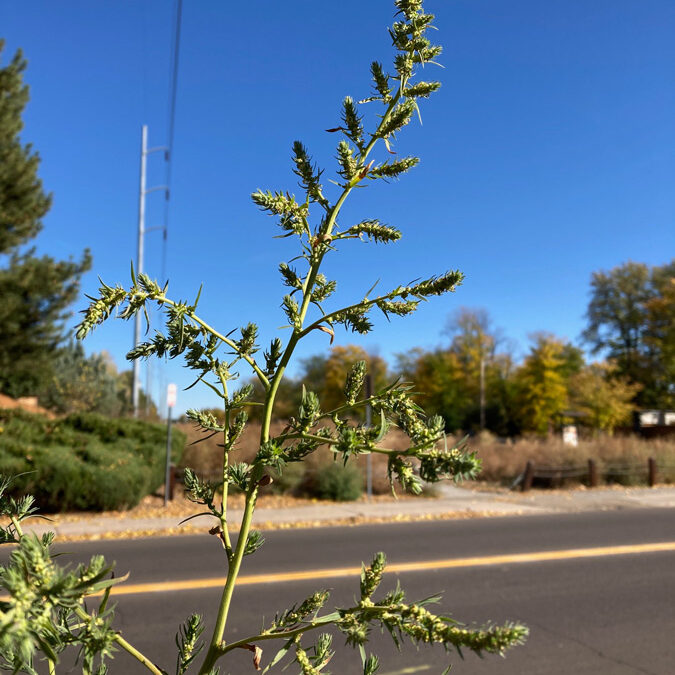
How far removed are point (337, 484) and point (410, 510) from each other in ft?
6.54

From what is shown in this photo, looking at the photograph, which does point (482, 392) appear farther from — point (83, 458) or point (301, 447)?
point (301, 447)

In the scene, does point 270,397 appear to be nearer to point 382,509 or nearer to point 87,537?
point 87,537

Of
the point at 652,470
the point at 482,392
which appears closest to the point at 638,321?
the point at 482,392

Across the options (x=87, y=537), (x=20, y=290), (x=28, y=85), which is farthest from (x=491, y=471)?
(x=28, y=85)

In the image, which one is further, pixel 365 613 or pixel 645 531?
pixel 645 531

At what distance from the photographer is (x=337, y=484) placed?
14375 mm

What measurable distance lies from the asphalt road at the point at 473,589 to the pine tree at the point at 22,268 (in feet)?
27.9

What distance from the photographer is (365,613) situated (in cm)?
95

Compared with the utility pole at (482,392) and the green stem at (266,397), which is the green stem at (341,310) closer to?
the green stem at (266,397)

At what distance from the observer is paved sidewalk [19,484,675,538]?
10.3 meters

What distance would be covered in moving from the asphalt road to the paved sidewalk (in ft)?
2.67

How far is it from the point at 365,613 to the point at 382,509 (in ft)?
41.0

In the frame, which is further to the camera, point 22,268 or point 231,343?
point 22,268

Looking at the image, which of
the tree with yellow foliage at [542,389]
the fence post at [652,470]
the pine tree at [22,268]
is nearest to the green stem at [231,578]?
the pine tree at [22,268]
